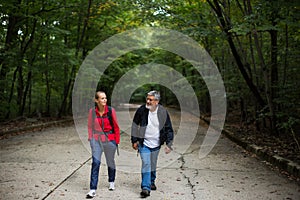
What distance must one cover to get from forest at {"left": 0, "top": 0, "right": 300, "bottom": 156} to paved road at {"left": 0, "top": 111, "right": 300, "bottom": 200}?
210 cm

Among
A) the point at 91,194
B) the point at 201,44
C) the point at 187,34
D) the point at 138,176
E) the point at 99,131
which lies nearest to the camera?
the point at 91,194

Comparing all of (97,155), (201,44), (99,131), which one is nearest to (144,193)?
(97,155)

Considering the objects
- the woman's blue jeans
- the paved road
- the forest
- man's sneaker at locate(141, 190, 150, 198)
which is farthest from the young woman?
the forest

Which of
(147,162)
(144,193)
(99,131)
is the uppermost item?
(99,131)

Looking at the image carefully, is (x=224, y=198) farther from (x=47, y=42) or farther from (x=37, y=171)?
(x=47, y=42)

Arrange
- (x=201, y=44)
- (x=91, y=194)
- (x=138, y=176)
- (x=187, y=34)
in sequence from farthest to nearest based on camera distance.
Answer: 1. (x=201, y=44)
2. (x=187, y=34)
3. (x=138, y=176)
4. (x=91, y=194)

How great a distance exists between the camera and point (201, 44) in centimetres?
2062

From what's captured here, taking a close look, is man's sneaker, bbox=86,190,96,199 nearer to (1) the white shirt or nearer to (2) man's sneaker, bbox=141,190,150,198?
(2) man's sneaker, bbox=141,190,150,198

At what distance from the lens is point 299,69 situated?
9.28m

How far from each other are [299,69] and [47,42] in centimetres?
1282

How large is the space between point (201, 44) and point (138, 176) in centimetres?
1543

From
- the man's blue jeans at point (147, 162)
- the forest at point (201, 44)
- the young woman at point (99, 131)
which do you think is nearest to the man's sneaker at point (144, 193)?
the man's blue jeans at point (147, 162)

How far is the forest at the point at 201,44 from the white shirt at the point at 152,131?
10.8 ft

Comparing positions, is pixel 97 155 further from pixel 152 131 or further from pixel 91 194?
pixel 152 131
